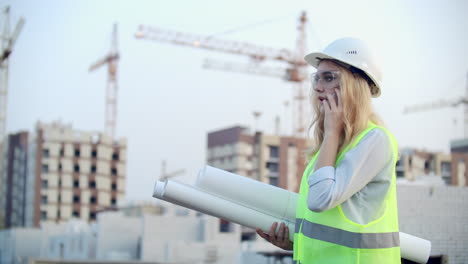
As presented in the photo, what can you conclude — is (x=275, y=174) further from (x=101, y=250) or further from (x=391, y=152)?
(x=391, y=152)

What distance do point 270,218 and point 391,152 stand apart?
0.77 meters

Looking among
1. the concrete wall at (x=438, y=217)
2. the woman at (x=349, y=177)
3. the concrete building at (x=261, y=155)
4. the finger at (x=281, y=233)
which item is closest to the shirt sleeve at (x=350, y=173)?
the woman at (x=349, y=177)

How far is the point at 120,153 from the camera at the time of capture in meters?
108

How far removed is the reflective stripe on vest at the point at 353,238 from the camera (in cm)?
261

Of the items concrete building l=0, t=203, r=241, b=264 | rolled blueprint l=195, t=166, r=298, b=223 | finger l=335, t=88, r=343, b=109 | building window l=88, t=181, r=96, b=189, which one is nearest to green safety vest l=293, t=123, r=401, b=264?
finger l=335, t=88, r=343, b=109

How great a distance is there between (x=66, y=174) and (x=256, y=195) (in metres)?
101

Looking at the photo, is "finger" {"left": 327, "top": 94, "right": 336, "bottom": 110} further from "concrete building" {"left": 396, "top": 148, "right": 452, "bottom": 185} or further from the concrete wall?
"concrete building" {"left": 396, "top": 148, "right": 452, "bottom": 185}

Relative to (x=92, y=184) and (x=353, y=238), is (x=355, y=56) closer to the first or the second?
(x=353, y=238)

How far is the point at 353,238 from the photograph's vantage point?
261 cm

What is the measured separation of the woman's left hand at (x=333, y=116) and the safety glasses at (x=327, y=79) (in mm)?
67

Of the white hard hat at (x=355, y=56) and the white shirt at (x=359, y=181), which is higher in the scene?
the white hard hat at (x=355, y=56)

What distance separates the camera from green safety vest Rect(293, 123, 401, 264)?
2.61 m

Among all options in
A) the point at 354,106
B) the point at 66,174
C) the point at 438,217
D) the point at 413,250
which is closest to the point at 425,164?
the point at 66,174

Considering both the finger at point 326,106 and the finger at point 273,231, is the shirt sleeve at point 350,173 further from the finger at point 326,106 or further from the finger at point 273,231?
the finger at point 273,231
